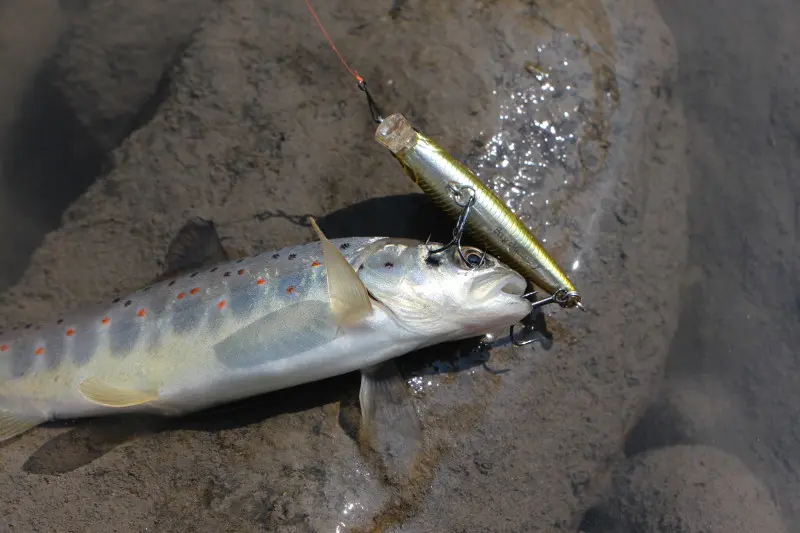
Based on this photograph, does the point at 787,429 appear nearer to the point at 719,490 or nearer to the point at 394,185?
the point at 719,490

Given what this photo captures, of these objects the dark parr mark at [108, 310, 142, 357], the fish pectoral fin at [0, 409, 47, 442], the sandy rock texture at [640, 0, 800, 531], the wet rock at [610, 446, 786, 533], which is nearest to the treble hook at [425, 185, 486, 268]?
the dark parr mark at [108, 310, 142, 357]

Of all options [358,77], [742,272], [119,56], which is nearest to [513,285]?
[358,77]

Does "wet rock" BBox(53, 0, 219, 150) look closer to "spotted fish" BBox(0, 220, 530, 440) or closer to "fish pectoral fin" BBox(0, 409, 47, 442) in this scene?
"spotted fish" BBox(0, 220, 530, 440)

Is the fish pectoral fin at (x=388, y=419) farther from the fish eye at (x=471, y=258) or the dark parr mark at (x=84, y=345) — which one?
the dark parr mark at (x=84, y=345)

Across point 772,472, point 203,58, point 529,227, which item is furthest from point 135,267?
point 772,472

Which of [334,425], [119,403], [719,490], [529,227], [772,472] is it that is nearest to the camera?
[119,403]

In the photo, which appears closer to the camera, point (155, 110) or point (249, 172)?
point (249, 172)
